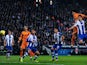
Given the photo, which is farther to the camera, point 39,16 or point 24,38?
point 39,16

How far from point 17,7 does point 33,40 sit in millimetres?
21749

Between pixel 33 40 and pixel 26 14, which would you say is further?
pixel 26 14

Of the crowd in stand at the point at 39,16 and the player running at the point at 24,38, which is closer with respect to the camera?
the player running at the point at 24,38

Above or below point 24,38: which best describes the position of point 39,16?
above

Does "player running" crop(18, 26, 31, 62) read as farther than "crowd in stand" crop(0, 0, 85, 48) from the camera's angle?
No

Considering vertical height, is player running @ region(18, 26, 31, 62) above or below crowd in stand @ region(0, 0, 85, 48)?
below

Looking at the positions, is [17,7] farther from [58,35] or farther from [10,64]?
[10,64]

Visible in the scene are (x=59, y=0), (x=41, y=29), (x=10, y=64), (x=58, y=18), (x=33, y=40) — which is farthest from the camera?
(x=59, y=0)

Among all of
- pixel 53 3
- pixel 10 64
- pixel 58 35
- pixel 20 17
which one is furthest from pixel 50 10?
pixel 10 64

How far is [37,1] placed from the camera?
1909 inches

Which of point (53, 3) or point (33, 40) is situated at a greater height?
point (53, 3)

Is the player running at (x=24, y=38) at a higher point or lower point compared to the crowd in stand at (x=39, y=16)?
lower

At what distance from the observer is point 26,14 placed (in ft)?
160

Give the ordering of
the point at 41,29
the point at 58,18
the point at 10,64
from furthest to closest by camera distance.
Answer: the point at 58,18 → the point at 41,29 → the point at 10,64
